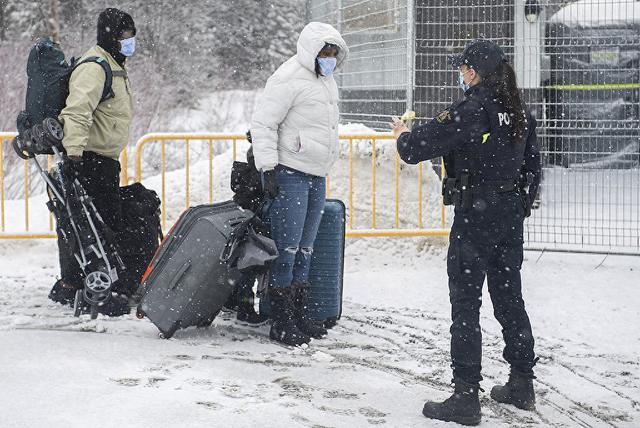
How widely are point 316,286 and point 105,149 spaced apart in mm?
1565

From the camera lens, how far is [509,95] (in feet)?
16.1

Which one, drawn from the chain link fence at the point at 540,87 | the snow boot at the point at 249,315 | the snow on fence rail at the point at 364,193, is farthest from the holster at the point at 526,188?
the chain link fence at the point at 540,87

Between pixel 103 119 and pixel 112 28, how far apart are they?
1.84 ft

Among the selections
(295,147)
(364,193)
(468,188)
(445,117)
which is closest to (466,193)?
(468,188)

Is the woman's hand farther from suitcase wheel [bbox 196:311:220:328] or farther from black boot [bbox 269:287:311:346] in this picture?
suitcase wheel [bbox 196:311:220:328]

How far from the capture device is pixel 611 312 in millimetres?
7832

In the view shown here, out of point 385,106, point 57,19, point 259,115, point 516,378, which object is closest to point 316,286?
point 259,115

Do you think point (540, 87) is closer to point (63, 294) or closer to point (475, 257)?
point (63, 294)

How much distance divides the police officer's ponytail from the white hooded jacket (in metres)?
1.48

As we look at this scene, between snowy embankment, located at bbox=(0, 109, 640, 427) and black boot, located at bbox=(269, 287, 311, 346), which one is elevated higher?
black boot, located at bbox=(269, 287, 311, 346)

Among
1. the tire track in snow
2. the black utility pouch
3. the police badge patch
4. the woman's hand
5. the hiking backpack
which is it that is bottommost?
the tire track in snow

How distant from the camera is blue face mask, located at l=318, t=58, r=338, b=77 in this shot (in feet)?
20.4

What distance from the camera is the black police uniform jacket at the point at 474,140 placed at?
15.9 ft

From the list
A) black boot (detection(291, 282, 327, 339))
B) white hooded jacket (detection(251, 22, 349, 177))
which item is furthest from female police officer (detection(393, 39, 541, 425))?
black boot (detection(291, 282, 327, 339))
